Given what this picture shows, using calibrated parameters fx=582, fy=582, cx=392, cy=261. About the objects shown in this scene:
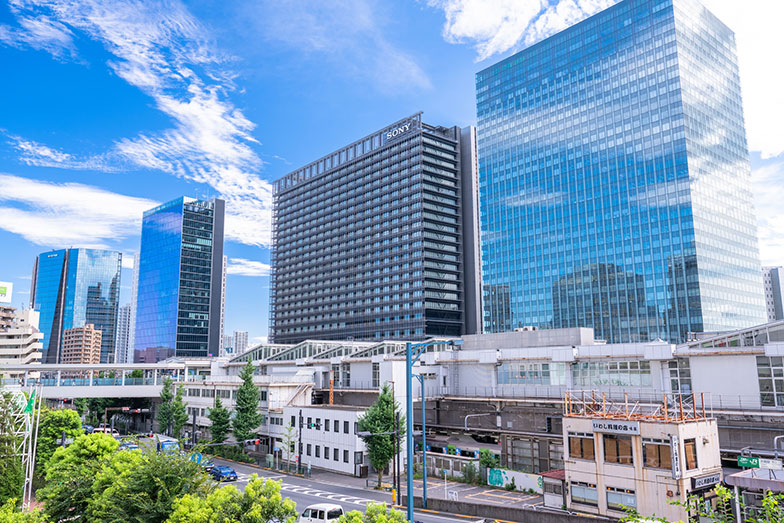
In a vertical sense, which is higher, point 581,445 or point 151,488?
point 151,488

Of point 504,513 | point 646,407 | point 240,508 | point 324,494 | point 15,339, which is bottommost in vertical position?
point 324,494

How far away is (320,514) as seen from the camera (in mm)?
36188

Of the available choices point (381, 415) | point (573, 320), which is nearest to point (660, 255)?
point (573, 320)

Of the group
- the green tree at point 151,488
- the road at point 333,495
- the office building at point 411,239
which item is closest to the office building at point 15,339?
the office building at point 411,239

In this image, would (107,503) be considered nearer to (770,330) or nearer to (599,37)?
(770,330)

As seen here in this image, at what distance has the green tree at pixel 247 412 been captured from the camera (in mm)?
70000

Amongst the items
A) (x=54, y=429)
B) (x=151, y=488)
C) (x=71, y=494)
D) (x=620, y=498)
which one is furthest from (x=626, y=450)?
(x=54, y=429)

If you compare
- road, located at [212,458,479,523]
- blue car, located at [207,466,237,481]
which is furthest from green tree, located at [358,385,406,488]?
blue car, located at [207,466,237,481]

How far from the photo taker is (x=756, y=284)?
141m

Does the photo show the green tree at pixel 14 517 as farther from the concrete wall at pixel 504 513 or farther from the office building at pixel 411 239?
the office building at pixel 411 239

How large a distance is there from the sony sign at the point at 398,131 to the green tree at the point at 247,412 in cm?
12142

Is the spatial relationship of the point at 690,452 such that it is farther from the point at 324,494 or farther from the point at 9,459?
the point at 9,459

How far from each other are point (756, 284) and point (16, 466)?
152952 mm

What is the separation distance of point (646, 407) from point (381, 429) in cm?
2408
